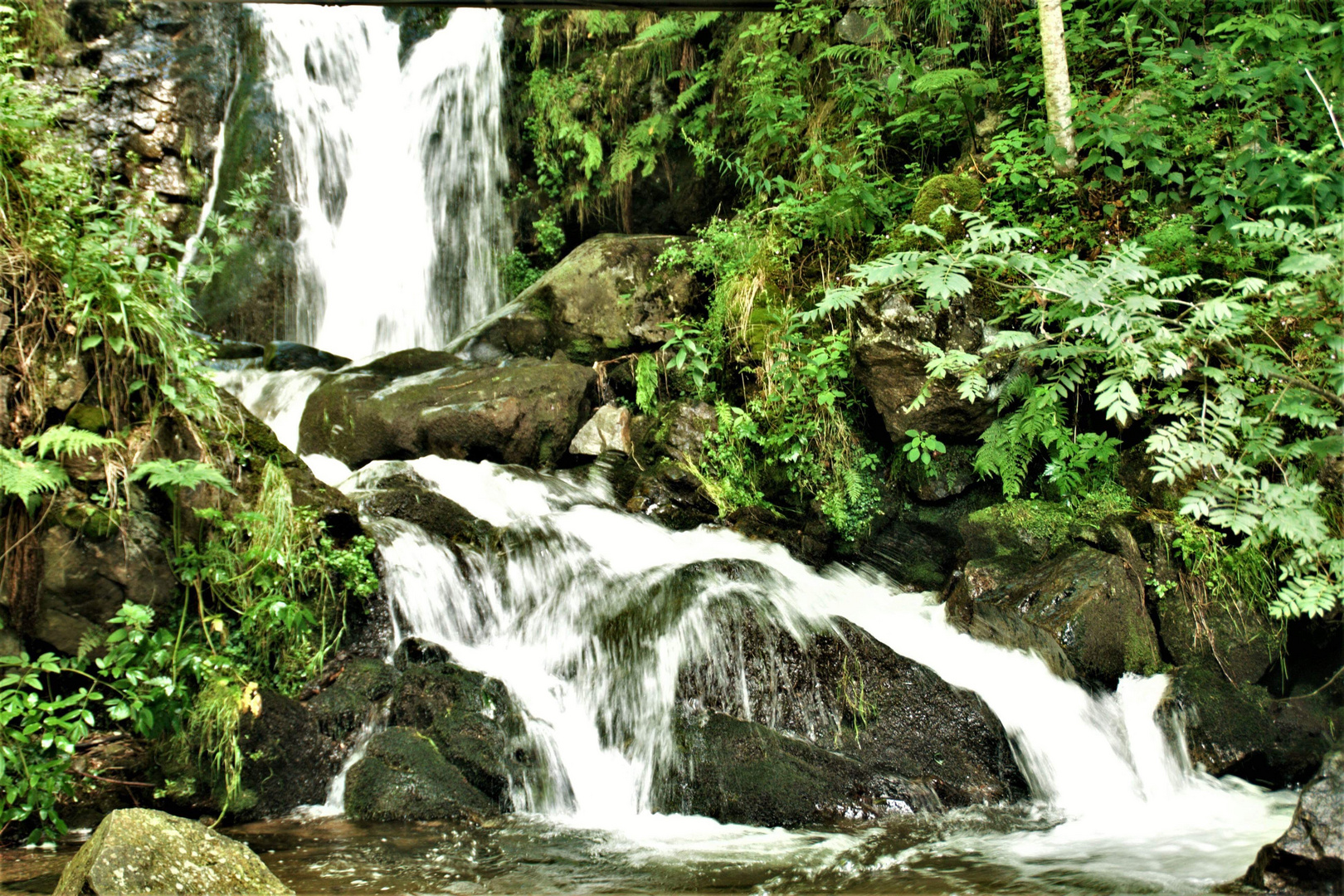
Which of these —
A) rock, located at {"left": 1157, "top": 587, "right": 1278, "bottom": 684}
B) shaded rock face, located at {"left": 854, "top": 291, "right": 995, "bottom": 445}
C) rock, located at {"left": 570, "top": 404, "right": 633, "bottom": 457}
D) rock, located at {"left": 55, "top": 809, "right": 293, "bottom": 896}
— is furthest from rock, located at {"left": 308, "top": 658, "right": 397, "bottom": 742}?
rock, located at {"left": 1157, "top": 587, "right": 1278, "bottom": 684}

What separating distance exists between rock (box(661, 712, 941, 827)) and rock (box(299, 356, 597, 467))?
3482 mm

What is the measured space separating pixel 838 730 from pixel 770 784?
70 centimetres

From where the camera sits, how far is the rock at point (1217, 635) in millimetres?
5152

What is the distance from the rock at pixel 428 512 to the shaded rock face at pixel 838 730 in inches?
76.4

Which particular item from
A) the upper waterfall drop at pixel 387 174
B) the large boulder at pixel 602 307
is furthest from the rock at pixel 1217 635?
the upper waterfall drop at pixel 387 174

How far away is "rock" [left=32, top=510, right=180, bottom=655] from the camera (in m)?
3.98

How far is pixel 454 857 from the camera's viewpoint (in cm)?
377

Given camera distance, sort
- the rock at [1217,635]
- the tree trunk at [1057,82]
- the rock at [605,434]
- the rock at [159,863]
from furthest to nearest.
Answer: the rock at [605,434], the tree trunk at [1057,82], the rock at [1217,635], the rock at [159,863]

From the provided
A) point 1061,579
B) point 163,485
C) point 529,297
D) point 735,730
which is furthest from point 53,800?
point 529,297

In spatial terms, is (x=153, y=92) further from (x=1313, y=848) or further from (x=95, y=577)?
(x=1313, y=848)

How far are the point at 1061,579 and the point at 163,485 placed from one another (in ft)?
17.3

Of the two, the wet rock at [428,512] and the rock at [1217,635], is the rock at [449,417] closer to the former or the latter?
the wet rock at [428,512]

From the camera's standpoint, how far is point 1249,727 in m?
4.85

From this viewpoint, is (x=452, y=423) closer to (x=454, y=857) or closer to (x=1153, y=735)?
(x=454, y=857)
